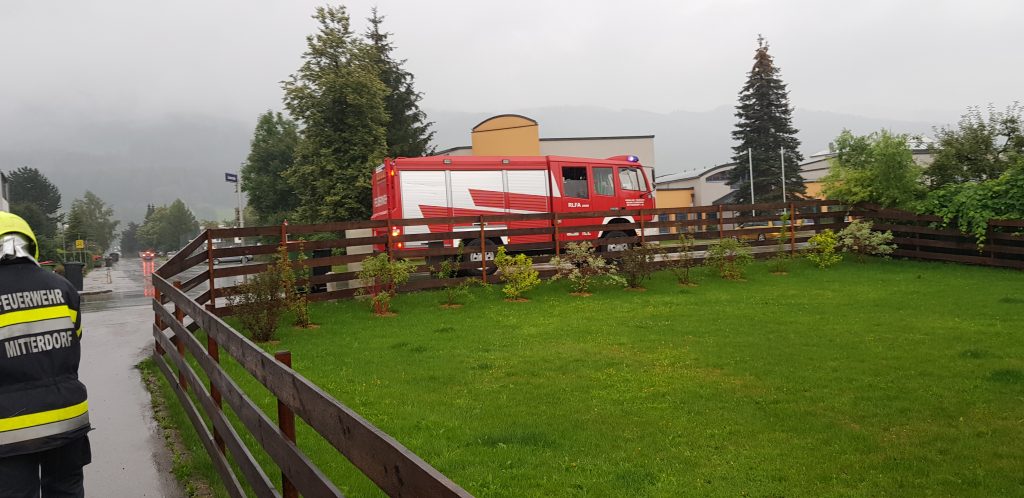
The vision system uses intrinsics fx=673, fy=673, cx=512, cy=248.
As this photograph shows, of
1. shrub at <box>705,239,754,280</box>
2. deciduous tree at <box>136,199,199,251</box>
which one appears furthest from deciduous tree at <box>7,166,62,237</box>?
shrub at <box>705,239,754,280</box>

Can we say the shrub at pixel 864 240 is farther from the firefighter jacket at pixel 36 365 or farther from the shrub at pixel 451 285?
the firefighter jacket at pixel 36 365

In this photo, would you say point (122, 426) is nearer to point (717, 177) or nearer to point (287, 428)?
point (287, 428)

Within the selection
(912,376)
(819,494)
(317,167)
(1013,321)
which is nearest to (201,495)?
(819,494)

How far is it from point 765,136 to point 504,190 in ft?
137

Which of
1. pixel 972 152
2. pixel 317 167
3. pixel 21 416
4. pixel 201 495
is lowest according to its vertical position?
pixel 201 495

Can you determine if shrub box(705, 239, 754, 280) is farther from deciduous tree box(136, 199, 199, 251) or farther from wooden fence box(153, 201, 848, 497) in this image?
deciduous tree box(136, 199, 199, 251)

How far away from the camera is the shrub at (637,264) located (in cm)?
1329

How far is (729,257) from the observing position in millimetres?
14695

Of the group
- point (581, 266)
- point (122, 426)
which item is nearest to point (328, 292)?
point (581, 266)

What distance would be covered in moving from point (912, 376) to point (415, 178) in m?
12.1

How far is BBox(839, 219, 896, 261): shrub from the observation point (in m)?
16.2

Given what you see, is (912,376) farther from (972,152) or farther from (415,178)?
(972,152)

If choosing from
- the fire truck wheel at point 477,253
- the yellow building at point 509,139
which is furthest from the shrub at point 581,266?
the yellow building at point 509,139

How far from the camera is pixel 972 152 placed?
1772 centimetres
